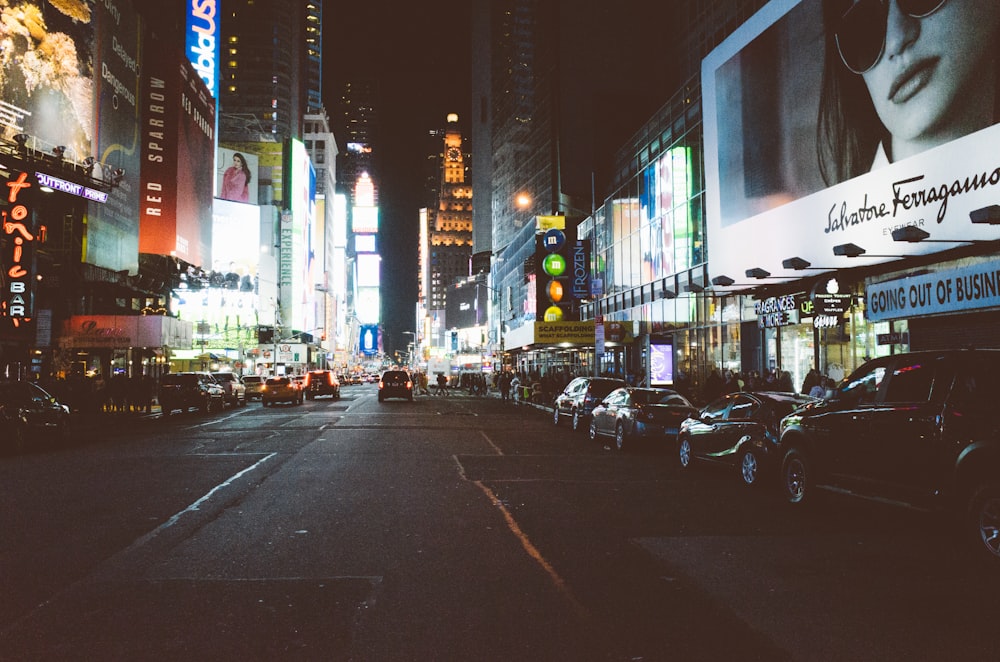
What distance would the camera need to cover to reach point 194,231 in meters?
59.0

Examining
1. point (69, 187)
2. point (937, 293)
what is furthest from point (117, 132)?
point (937, 293)

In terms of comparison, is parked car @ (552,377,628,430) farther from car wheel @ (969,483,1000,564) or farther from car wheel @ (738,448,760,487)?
car wheel @ (969,483,1000,564)

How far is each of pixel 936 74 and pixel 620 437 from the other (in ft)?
35.4

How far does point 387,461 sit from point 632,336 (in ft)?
86.1

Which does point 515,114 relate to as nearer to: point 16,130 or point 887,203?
point 16,130

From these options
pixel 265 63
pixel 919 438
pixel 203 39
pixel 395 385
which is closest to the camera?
pixel 919 438

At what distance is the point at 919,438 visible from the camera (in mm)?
7535

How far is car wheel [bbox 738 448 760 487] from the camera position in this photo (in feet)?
37.6

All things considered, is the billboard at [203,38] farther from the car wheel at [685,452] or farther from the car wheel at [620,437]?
the car wheel at [685,452]

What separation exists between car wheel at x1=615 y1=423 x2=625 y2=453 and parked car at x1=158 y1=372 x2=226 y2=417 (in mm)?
20778

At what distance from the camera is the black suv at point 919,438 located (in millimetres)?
6832

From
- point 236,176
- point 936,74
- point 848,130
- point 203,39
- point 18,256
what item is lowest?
point 18,256

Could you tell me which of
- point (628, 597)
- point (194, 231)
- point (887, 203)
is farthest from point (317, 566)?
point (194, 231)

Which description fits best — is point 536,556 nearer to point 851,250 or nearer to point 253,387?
point 851,250
